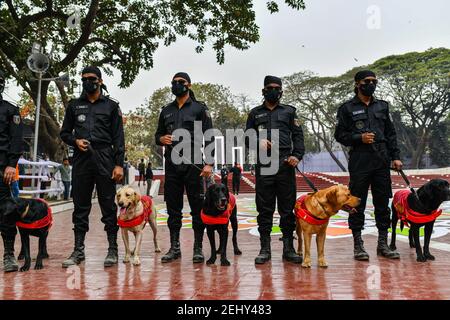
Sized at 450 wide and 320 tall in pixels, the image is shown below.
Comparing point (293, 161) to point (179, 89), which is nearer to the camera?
point (293, 161)

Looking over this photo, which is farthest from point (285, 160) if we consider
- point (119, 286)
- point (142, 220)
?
point (119, 286)

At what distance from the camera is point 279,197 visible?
17.7 ft

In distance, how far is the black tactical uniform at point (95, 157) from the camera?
5352mm

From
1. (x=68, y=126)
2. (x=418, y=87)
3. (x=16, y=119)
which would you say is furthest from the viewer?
(x=418, y=87)

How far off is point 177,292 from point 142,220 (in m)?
1.84

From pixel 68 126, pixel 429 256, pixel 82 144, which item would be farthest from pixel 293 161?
pixel 68 126

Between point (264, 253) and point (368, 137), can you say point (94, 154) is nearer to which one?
point (264, 253)

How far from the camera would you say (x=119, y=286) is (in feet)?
13.4

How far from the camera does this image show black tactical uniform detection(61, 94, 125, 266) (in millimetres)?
5352

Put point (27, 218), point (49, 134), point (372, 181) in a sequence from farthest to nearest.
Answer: point (49, 134), point (372, 181), point (27, 218)

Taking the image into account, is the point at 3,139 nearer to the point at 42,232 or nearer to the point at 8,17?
the point at 42,232

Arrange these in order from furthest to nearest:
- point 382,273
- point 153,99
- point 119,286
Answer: point 153,99, point 382,273, point 119,286

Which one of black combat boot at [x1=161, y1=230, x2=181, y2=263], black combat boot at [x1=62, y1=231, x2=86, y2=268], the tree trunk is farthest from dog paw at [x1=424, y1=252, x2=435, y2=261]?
the tree trunk

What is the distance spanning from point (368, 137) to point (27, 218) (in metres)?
4.01
